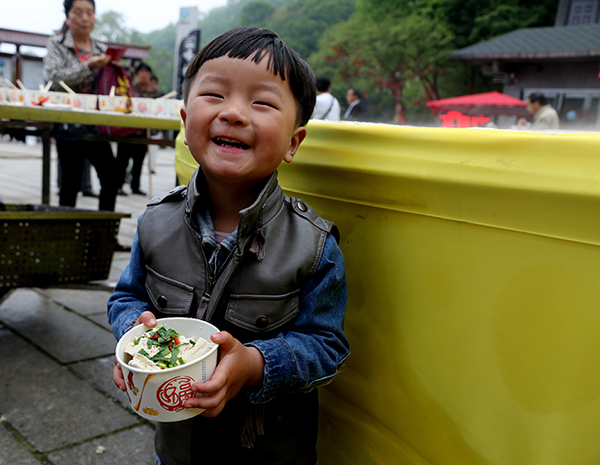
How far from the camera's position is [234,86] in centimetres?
104

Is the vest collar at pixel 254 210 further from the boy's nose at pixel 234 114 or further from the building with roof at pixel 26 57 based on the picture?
the building with roof at pixel 26 57

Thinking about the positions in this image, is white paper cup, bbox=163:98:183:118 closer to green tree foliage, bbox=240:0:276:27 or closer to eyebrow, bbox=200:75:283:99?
eyebrow, bbox=200:75:283:99

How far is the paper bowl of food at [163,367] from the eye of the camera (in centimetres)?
85

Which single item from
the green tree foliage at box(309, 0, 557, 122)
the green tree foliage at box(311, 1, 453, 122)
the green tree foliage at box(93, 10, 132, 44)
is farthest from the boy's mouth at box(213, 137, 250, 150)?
the green tree foliage at box(93, 10, 132, 44)

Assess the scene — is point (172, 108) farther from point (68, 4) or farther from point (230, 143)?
point (230, 143)

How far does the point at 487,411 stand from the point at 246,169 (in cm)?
63

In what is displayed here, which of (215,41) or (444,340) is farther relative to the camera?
(215,41)

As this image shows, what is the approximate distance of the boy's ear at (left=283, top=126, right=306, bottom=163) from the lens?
116 centimetres

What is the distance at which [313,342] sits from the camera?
3.41ft

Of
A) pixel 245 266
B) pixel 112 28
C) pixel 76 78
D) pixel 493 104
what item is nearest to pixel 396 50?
pixel 493 104

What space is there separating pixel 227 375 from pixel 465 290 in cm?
44

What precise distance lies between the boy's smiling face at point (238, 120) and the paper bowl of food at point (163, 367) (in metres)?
0.33

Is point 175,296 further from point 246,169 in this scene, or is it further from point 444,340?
point 444,340

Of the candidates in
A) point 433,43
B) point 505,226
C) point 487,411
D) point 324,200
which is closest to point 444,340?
point 487,411
